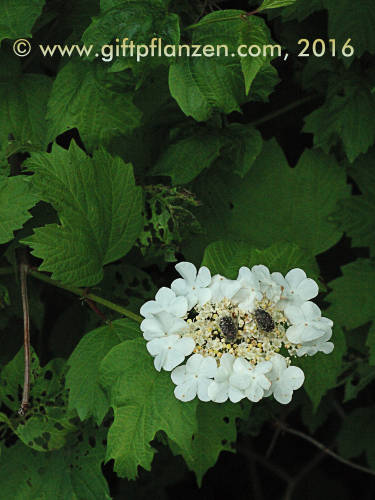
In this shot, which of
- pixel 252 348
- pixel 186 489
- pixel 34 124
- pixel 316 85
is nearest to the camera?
pixel 252 348

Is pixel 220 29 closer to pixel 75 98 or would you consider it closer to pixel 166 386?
pixel 75 98

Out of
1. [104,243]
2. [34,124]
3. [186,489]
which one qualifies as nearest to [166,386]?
[104,243]

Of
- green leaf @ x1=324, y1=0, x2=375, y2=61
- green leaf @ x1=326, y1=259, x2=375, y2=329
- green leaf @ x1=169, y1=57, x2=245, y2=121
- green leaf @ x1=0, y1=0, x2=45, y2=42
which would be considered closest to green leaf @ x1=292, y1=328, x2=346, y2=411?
green leaf @ x1=326, y1=259, x2=375, y2=329

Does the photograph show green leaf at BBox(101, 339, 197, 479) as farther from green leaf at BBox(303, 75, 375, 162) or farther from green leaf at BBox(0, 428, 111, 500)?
green leaf at BBox(303, 75, 375, 162)

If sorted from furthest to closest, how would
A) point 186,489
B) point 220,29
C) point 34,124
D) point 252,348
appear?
point 186,489 → point 34,124 → point 220,29 → point 252,348

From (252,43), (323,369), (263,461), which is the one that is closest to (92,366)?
(323,369)

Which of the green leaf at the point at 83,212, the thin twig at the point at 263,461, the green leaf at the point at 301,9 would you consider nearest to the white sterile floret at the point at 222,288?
the green leaf at the point at 83,212
